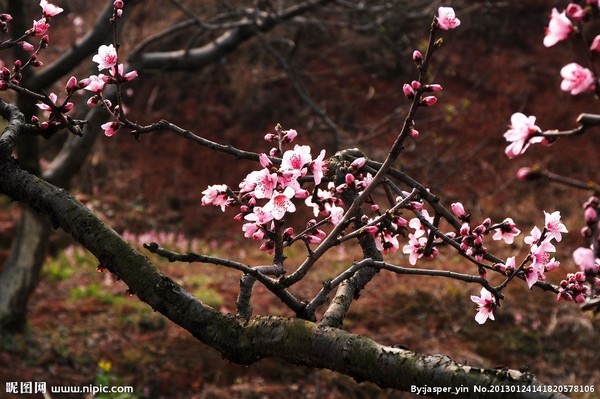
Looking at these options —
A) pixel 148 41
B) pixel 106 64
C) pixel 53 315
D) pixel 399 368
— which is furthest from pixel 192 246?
pixel 399 368

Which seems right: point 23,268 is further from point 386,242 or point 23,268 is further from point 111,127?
point 386,242

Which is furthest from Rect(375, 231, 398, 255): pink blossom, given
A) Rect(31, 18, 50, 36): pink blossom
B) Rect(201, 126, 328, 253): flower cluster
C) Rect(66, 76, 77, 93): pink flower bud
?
Rect(31, 18, 50, 36): pink blossom

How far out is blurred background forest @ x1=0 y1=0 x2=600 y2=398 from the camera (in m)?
5.94

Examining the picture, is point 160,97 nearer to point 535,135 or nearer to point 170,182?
point 170,182

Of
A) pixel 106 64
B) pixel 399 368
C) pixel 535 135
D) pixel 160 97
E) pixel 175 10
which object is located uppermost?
pixel 175 10

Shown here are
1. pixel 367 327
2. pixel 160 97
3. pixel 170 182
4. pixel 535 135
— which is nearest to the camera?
pixel 535 135

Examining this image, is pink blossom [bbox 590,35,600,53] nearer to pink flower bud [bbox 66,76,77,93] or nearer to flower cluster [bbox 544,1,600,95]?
flower cluster [bbox 544,1,600,95]

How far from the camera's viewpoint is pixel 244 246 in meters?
10.7

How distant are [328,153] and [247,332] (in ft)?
35.9

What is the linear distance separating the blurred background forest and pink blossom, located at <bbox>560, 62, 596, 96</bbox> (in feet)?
14.3

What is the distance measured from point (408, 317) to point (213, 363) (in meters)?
2.22

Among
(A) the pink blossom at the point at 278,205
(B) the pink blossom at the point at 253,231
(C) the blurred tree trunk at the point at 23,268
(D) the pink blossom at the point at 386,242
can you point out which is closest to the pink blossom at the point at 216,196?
(B) the pink blossom at the point at 253,231

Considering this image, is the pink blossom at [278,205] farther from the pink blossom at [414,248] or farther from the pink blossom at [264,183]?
the pink blossom at [414,248]

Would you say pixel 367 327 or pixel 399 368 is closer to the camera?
pixel 399 368
